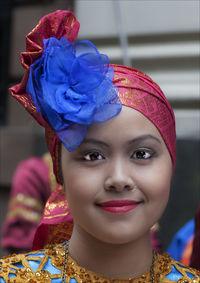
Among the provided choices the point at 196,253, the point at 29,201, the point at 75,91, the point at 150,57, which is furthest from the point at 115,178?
the point at 150,57

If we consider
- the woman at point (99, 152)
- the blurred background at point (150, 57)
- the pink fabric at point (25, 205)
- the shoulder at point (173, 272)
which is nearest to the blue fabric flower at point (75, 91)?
the woman at point (99, 152)

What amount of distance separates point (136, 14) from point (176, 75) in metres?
0.57

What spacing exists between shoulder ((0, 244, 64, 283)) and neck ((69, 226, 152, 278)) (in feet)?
0.26

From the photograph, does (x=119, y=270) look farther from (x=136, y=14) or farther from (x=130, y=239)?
(x=136, y=14)

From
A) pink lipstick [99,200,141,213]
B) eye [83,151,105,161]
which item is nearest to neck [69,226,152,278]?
pink lipstick [99,200,141,213]

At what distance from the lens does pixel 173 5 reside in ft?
11.0

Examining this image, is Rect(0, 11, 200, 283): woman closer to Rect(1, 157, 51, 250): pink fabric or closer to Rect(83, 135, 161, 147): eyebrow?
Rect(83, 135, 161, 147): eyebrow

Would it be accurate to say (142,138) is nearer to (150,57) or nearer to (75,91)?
(75,91)

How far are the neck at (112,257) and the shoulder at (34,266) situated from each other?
0.08 m

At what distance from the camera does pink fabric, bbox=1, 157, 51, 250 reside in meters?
2.91

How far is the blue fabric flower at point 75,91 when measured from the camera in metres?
1.36

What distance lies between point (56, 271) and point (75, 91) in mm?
592

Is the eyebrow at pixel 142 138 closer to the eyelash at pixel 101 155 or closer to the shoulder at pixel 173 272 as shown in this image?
the eyelash at pixel 101 155

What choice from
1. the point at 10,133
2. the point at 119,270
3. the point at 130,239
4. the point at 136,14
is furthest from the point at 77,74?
the point at 10,133
